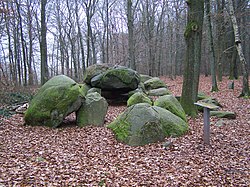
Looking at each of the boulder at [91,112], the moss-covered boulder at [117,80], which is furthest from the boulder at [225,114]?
the moss-covered boulder at [117,80]

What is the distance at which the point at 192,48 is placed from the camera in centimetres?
924

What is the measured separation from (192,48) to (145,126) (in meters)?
4.17

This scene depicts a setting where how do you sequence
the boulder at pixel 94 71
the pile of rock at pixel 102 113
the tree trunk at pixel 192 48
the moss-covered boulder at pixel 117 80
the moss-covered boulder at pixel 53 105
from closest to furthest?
the pile of rock at pixel 102 113
the moss-covered boulder at pixel 53 105
the tree trunk at pixel 192 48
the moss-covered boulder at pixel 117 80
the boulder at pixel 94 71

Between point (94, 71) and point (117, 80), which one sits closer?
point (117, 80)

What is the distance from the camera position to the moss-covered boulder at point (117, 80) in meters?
13.2

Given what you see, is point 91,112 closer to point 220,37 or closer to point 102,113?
point 102,113

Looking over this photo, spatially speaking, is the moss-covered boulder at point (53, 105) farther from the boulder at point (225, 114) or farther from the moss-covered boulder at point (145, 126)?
the boulder at point (225, 114)

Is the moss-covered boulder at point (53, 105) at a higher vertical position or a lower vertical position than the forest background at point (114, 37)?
lower

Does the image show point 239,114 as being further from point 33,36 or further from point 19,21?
point 33,36

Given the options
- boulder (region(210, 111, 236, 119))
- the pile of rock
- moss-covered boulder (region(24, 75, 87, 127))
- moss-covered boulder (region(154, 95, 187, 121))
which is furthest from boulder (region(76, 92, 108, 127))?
boulder (region(210, 111, 236, 119))

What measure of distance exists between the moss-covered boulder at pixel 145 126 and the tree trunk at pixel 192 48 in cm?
201

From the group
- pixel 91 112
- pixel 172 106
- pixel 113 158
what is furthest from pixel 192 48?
pixel 113 158

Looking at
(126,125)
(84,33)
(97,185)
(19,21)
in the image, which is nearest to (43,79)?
(19,21)

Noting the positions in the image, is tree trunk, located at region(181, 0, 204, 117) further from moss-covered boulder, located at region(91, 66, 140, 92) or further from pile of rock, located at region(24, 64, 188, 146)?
moss-covered boulder, located at region(91, 66, 140, 92)
